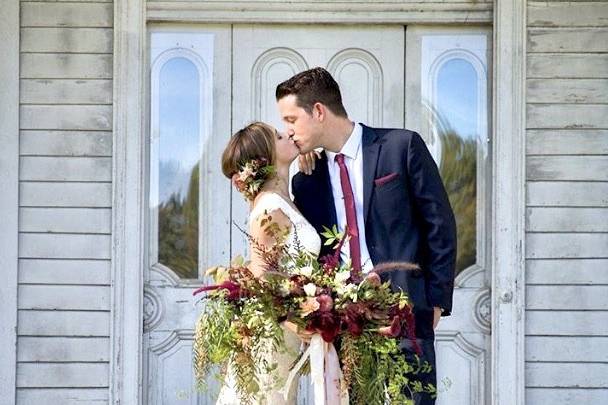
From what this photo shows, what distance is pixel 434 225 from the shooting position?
19.6 feet

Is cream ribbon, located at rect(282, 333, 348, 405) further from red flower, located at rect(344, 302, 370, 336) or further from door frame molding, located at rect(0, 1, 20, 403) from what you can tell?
door frame molding, located at rect(0, 1, 20, 403)

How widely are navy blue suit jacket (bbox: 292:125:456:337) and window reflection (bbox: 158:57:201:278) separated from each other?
209cm

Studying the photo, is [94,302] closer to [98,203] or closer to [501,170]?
[98,203]

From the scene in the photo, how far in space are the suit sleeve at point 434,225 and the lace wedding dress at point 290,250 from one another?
1.39 ft

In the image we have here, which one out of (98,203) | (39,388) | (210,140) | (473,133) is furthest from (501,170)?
(39,388)

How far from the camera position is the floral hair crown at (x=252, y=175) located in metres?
6.08

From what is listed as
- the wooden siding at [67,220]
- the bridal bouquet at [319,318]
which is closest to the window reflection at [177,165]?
the wooden siding at [67,220]

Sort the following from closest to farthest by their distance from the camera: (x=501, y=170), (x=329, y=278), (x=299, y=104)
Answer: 1. (x=329, y=278)
2. (x=299, y=104)
3. (x=501, y=170)

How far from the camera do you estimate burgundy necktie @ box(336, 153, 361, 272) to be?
5961mm

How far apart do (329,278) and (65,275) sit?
2.70 metres

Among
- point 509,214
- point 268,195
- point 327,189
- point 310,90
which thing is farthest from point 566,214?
point 310,90

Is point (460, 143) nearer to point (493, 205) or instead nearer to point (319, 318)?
point (493, 205)

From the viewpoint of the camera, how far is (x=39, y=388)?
782 centimetres

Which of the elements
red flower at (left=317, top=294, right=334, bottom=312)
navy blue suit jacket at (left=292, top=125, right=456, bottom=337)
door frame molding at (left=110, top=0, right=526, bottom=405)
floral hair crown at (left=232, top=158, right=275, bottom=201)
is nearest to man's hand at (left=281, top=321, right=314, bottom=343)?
red flower at (left=317, top=294, right=334, bottom=312)
